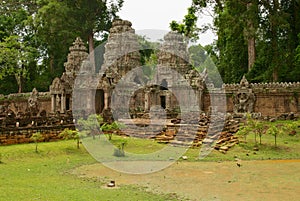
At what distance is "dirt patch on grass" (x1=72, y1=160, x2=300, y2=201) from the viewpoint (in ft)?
31.5

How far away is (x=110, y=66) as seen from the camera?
118 feet

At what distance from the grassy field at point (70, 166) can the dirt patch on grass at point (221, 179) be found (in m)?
0.39

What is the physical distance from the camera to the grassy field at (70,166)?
941 centimetres

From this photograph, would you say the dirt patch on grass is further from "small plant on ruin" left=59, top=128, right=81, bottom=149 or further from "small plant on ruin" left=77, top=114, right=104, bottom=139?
"small plant on ruin" left=77, top=114, right=104, bottom=139

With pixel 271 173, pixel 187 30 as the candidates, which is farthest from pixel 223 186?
pixel 187 30

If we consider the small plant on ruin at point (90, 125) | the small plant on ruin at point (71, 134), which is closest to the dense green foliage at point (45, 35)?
the small plant on ruin at point (90, 125)

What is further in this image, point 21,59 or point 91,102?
point 21,59

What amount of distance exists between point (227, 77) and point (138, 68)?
10.6 metres

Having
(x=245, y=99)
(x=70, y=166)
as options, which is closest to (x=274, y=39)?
(x=245, y=99)

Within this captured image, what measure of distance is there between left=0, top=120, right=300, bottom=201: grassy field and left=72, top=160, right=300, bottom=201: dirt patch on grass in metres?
0.39

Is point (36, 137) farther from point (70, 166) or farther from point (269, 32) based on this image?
point (269, 32)

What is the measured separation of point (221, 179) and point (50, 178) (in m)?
5.61

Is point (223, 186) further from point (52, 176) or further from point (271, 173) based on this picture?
point (52, 176)

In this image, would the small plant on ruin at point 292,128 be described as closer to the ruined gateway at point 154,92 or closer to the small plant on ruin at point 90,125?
the ruined gateway at point 154,92
